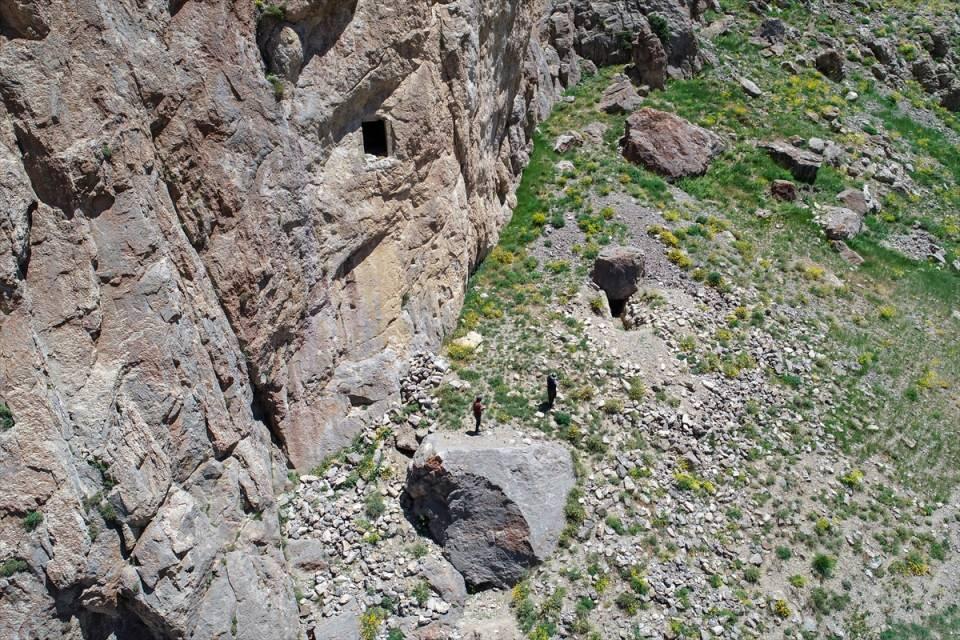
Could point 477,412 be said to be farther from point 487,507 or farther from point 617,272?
point 617,272

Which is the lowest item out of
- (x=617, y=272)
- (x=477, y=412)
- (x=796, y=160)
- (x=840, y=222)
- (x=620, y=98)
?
(x=477, y=412)

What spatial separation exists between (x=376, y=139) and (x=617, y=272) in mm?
10247

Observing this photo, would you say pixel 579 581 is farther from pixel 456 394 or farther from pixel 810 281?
pixel 810 281

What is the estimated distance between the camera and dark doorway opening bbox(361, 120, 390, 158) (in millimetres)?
22094

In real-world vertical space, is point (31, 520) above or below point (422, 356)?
above

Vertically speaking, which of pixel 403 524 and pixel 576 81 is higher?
pixel 576 81

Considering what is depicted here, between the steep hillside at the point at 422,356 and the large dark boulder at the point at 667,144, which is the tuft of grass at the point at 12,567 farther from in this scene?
the large dark boulder at the point at 667,144

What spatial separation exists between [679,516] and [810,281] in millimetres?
14041

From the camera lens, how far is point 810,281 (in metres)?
29.0

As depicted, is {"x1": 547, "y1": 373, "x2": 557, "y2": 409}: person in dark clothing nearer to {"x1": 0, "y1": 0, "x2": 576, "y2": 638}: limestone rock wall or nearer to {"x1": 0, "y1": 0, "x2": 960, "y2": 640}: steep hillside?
{"x1": 0, "y1": 0, "x2": 960, "y2": 640}: steep hillside

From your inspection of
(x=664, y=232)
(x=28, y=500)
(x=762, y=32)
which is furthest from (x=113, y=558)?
(x=762, y=32)

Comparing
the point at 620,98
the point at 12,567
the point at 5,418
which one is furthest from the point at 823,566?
the point at 620,98

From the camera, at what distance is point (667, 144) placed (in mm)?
33156

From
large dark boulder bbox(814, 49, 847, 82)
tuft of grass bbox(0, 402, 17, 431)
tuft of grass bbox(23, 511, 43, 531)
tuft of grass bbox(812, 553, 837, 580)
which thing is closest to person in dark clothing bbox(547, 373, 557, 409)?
tuft of grass bbox(812, 553, 837, 580)
